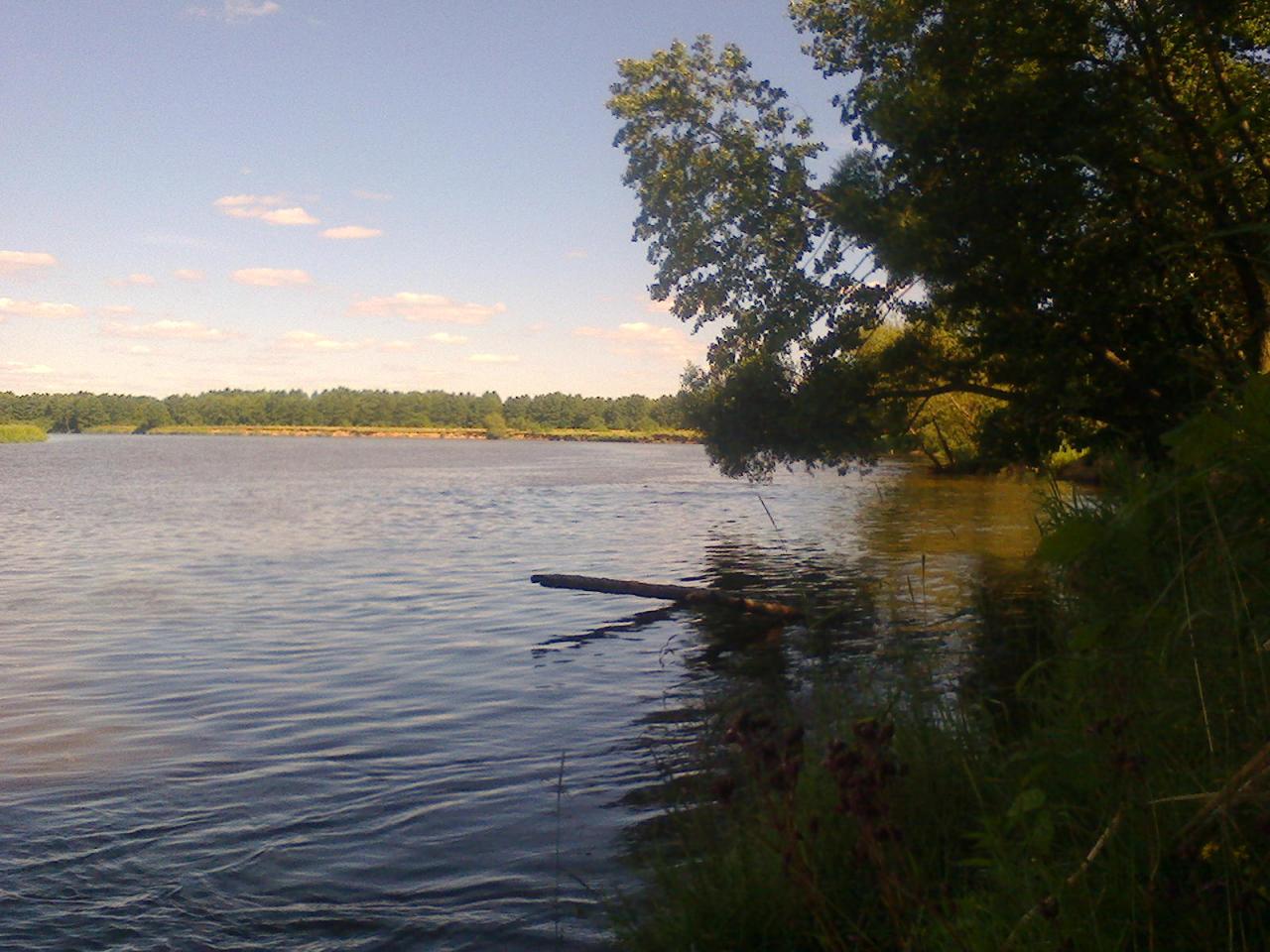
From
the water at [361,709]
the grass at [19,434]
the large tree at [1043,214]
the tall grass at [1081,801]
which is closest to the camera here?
the tall grass at [1081,801]

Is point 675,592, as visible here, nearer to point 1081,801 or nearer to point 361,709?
point 361,709

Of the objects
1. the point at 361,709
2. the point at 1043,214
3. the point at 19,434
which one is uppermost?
the point at 1043,214

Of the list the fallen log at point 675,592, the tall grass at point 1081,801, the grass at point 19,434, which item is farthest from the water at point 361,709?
the grass at point 19,434

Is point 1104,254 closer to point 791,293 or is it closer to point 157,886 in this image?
point 791,293

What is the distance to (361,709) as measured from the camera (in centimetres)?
1420

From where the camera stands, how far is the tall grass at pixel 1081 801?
3.58 m

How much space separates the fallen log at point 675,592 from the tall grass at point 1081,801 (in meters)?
10.9

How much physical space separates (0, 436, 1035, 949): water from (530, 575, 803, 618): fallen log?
533 millimetres

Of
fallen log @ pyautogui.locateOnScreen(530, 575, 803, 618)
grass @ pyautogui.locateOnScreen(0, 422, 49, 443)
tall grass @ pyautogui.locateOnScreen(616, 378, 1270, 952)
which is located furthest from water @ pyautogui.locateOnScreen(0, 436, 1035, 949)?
grass @ pyautogui.locateOnScreen(0, 422, 49, 443)

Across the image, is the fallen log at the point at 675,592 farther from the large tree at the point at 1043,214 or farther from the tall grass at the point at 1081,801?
the tall grass at the point at 1081,801

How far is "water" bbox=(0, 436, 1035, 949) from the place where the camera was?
793 cm

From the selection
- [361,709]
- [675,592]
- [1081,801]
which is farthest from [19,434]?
[1081,801]

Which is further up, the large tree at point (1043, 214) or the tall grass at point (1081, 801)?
the large tree at point (1043, 214)

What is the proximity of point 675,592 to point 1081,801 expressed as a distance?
13603 mm
